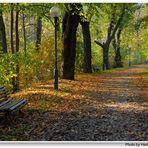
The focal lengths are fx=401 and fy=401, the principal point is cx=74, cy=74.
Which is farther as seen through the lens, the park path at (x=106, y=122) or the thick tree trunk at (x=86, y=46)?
the thick tree trunk at (x=86, y=46)

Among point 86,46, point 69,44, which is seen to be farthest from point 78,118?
point 86,46

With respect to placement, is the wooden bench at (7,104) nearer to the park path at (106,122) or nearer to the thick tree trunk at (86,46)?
the park path at (106,122)

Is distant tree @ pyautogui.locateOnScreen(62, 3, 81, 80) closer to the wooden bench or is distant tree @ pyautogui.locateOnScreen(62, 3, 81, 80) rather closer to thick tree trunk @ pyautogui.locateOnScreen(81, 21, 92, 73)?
thick tree trunk @ pyautogui.locateOnScreen(81, 21, 92, 73)

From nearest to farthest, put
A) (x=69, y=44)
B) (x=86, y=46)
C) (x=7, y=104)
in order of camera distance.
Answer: (x=7, y=104)
(x=69, y=44)
(x=86, y=46)

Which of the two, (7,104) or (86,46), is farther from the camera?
(86,46)

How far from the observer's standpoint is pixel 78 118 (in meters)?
11.0

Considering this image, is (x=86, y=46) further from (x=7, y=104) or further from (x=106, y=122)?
(x=106, y=122)

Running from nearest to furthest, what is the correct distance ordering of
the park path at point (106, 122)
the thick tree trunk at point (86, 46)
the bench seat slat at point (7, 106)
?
the park path at point (106, 122)
the bench seat slat at point (7, 106)
the thick tree trunk at point (86, 46)

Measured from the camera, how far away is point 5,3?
736 inches

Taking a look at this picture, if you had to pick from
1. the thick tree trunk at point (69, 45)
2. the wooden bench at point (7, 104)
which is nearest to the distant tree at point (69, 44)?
the thick tree trunk at point (69, 45)

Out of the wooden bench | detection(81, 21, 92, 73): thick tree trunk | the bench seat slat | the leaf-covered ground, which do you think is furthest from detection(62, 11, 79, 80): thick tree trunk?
the bench seat slat

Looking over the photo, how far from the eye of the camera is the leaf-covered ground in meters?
9.07

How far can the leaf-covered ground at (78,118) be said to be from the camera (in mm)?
9070

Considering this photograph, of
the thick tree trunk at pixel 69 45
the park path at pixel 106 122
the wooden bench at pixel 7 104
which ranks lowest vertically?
the park path at pixel 106 122
